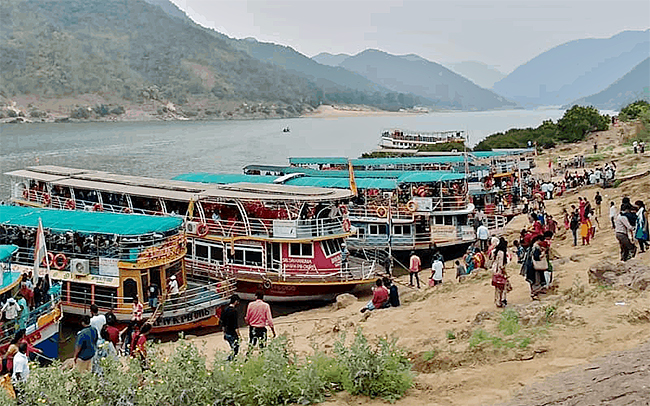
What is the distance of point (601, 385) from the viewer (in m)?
7.43

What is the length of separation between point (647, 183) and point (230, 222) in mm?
17580

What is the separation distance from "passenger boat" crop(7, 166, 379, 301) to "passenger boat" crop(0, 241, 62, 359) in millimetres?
6656

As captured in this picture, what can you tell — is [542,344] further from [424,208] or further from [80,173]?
[80,173]

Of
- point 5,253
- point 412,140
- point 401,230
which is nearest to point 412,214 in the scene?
point 401,230

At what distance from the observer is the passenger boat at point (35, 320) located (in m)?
15.1

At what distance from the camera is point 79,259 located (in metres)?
19.5

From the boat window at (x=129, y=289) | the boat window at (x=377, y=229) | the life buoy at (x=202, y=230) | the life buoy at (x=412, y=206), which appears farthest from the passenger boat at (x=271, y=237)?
the life buoy at (x=412, y=206)

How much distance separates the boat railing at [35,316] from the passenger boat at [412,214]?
12.8 metres

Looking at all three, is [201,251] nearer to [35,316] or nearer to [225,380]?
[35,316]

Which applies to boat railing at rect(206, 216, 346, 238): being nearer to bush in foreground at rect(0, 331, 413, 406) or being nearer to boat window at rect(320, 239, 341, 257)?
boat window at rect(320, 239, 341, 257)

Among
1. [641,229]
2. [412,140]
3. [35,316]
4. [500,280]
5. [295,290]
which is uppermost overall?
[412,140]

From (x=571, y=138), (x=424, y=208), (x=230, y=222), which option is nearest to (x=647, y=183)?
(x=424, y=208)

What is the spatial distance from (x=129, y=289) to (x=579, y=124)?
2518 inches

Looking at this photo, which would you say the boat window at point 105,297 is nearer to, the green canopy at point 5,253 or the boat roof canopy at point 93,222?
the boat roof canopy at point 93,222
